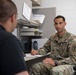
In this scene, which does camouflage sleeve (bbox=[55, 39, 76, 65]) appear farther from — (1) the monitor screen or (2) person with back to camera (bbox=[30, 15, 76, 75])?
(1) the monitor screen

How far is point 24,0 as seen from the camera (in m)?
2.44

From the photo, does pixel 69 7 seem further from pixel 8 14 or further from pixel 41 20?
pixel 8 14

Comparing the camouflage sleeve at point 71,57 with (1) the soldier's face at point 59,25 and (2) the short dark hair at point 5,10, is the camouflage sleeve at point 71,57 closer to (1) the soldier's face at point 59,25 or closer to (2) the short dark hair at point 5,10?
(1) the soldier's face at point 59,25

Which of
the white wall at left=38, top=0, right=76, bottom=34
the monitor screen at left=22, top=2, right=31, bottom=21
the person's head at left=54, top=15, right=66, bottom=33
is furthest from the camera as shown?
the white wall at left=38, top=0, right=76, bottom=34

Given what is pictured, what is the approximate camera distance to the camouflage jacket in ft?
7.25

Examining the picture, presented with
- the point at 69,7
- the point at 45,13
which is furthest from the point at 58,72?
the point at 69,7

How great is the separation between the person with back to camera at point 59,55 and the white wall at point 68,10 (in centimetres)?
100

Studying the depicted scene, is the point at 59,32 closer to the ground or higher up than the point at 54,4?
closer to the ground

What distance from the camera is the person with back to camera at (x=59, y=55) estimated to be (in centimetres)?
205

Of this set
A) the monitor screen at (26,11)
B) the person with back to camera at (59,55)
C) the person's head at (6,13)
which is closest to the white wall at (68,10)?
the person with back to camera at (59,55)

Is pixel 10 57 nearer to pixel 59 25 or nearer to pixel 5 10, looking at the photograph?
pixel 5 10

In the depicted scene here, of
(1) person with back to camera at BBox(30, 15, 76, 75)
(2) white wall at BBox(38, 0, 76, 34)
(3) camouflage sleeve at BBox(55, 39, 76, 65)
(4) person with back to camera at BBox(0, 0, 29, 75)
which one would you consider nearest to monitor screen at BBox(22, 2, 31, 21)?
(1) person with back to camera at BBox(30, 15, 76, 75)

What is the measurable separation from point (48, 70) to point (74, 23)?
163cm

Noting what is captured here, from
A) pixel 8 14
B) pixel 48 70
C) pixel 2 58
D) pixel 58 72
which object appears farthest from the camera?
pixel 48 70
